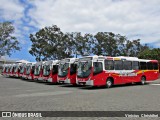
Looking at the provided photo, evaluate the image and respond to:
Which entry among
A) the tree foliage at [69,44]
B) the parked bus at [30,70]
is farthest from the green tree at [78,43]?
the parked bus at [30,70]

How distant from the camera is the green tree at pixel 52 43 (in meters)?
69.7

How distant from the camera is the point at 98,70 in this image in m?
22.1

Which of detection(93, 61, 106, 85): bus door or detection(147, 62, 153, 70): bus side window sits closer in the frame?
detection(93, 61, 106, 85): bus door

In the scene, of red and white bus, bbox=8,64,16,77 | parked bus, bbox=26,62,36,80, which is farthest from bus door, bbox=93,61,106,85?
red and white bus, bbox=8,64,16,77

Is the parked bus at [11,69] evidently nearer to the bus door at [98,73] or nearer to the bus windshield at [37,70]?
the bus windshield at [37,70]

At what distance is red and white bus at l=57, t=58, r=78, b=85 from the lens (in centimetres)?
2560

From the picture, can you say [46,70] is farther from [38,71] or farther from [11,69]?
[11,69]

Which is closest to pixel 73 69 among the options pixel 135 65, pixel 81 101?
pixel 135 65

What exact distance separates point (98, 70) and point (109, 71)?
4.30ft

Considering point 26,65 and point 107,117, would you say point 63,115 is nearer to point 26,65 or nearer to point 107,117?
point 107,117

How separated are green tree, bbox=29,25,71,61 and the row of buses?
35.2m

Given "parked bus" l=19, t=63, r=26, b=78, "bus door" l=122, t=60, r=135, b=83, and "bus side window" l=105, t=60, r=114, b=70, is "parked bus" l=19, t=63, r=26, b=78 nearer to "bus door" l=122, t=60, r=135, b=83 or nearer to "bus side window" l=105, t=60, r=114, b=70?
"bus door" l=122, t=60, r=135, b=83

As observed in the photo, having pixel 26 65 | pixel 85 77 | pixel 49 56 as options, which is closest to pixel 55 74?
pixel 85 77

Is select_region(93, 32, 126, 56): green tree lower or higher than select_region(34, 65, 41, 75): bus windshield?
higher
